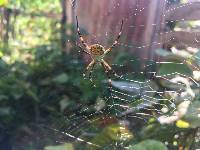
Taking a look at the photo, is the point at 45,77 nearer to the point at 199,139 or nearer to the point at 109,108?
the point at 109,108

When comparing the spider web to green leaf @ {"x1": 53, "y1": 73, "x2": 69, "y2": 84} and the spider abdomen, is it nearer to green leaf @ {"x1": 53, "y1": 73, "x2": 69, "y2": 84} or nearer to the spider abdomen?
the spider abdomen

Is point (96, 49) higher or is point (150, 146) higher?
point (96, 49)

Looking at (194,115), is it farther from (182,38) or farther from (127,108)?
(182,38)

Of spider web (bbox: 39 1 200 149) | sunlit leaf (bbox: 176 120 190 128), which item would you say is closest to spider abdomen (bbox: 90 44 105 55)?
spider web (bbox: 39 1 200 149)

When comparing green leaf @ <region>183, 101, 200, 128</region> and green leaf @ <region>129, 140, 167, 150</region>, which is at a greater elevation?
green leaf @ <region>183, 101, 200, 128</region>

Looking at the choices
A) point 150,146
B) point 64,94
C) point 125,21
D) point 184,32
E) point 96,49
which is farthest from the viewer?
point 64,94

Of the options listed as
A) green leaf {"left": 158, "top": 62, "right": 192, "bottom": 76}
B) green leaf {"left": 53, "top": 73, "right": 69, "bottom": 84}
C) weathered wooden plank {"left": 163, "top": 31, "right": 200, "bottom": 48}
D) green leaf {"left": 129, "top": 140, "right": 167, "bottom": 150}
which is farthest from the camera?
green leaf {"left": 53, "top": 73, "right": 69, "bottom": 84}

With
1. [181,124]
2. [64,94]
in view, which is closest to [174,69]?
[181,124]

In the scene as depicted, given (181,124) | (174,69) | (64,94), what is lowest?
(64,94)
